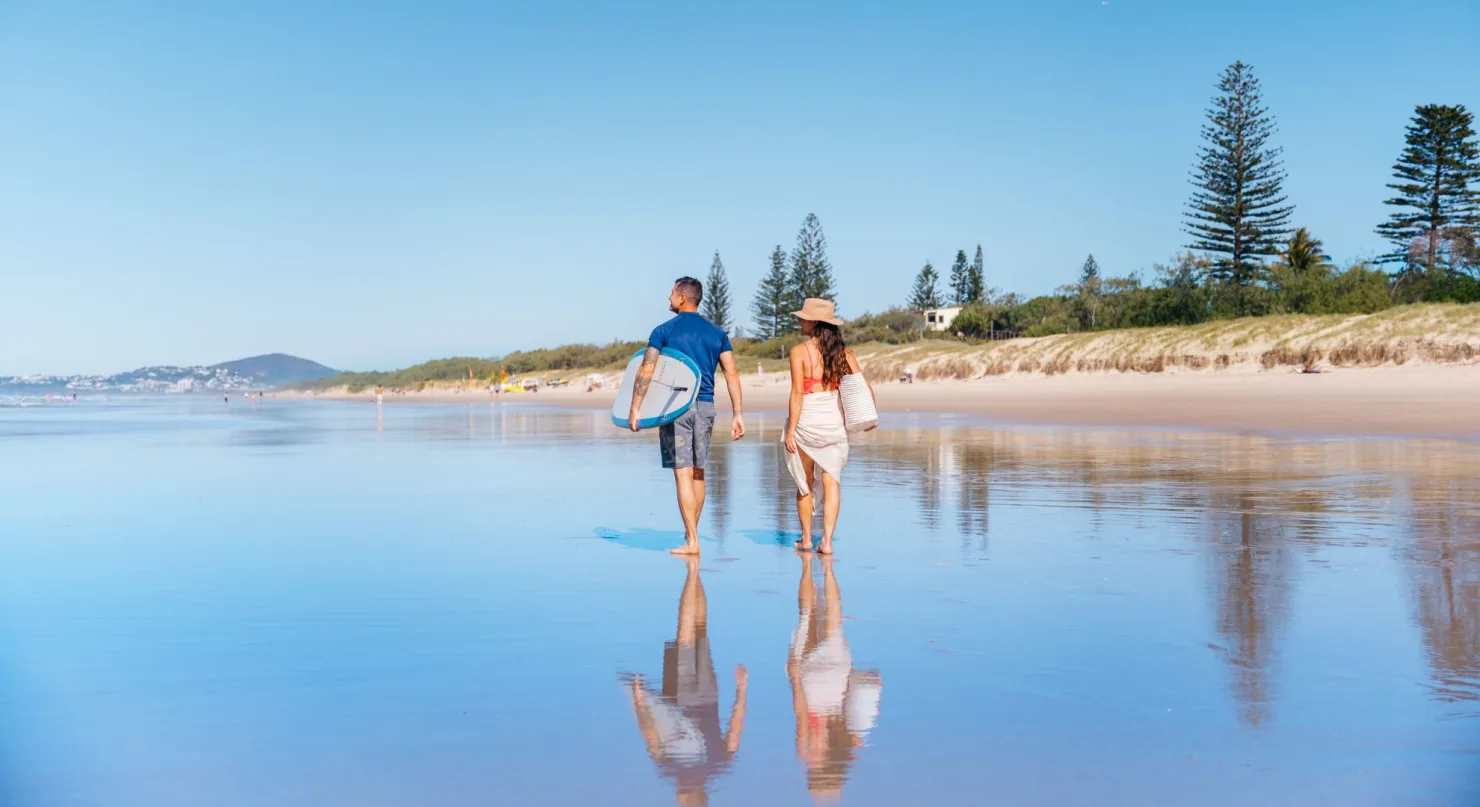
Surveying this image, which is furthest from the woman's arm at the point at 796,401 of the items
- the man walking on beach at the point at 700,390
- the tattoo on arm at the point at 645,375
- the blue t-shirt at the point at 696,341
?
the tattoo on arm at the point at 645,375

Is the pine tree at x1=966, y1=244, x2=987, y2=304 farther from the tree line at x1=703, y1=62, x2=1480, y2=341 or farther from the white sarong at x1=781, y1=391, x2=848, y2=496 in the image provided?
the white sarong at x1=781, y1=391, x2=848, y2=496

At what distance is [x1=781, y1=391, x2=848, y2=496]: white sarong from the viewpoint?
6461mm

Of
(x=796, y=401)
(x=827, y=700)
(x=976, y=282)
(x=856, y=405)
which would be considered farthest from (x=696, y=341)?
(x=976, y=282)

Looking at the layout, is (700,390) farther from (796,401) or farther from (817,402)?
(817,402)

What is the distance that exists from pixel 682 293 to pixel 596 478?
4597 millimetres

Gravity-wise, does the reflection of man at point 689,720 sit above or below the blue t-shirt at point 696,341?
below

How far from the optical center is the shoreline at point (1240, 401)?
1655cm

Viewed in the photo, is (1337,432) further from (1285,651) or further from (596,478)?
(1285,651)

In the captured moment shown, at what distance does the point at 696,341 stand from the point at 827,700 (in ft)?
11.6

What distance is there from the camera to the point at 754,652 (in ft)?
12.5

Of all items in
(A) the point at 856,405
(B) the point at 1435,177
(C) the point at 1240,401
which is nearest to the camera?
(A) the point at 856,405

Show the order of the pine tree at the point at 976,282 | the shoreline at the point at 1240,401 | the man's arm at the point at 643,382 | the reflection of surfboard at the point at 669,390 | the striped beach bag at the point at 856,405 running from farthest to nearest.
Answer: the pine tree at the point at 976,282
the shoreline at the point at 1240,401
the striped beach bag at the point at 856,405
the man's arm at the point at 643,382
the reflection of surfboard at the point at 669,390

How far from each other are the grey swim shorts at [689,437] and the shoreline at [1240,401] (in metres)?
11.1

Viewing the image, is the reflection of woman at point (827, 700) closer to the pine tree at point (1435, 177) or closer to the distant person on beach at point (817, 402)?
the distant person on beach at point (817, 402)
